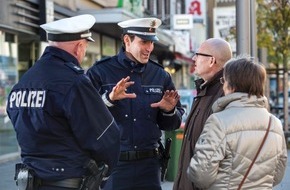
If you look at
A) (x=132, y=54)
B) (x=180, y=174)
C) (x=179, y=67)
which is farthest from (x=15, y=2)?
(x=179, y=67)

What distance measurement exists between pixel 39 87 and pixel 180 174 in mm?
1213

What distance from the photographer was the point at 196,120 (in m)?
3.83

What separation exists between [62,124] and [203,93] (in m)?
1.16

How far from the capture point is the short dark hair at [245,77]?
3420 millimetres

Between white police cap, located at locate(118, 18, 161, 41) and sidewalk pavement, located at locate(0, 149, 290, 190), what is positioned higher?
white police cap, located at locate(118, 18, 161, 41)

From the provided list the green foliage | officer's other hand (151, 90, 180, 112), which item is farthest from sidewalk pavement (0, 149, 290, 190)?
the green foliage

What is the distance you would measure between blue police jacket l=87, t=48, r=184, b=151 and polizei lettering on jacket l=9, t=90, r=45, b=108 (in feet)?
2.90

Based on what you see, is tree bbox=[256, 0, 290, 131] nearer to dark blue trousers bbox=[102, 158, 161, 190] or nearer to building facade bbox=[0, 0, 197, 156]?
building facade bbox=[0, 0, 197, 156]

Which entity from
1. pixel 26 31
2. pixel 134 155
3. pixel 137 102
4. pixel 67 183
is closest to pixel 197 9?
pixel 26 31

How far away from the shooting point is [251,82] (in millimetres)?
3426

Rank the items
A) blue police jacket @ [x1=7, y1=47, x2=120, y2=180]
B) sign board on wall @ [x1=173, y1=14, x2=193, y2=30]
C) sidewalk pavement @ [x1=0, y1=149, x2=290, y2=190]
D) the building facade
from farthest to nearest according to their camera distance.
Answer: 1. sign board on wall @ [x1=173, y1=14, x2=193, y2=30]
2. the building facade
3. sidewalk pavement @ [x1=0, y1=149, x2=290, y2=190]
4. blue police jacket @ [x1=7, y1=47, x2=120, y2=180]

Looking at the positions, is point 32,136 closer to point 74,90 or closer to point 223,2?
point 74,90

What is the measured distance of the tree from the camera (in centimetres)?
1598

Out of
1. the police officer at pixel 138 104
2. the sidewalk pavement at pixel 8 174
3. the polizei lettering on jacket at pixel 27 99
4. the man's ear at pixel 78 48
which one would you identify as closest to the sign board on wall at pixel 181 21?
the sidewalk pavement at pixel 8 174
